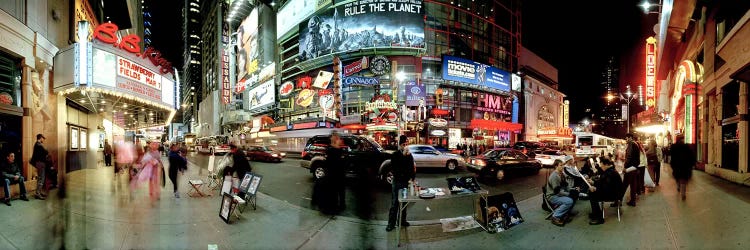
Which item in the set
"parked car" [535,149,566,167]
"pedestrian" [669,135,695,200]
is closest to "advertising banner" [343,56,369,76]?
"parked car" [535,149,566,167]

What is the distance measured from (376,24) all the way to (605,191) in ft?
112

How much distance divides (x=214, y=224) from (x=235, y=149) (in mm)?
3072

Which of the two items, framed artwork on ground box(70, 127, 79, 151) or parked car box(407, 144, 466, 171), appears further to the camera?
parked car box(407, 144, 466, 171)

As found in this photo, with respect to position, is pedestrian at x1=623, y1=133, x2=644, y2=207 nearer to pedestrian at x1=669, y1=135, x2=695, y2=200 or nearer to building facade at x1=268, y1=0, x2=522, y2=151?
pedestrian at x1=669, y1=135, x2=695, y2=200

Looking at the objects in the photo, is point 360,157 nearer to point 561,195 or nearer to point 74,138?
point 561,195

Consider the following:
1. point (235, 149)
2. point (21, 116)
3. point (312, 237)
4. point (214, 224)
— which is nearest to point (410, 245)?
point (312, 237)

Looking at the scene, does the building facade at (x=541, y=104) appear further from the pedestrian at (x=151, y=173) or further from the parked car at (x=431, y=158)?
the pedestrian at (x=151, y=173)

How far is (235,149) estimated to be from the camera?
8.81 meters

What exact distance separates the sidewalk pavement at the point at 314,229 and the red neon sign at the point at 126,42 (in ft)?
20.5

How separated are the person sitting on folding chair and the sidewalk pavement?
0.23 meters

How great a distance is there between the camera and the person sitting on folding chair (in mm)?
6180

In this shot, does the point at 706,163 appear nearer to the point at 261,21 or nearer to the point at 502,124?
the point at 502,124

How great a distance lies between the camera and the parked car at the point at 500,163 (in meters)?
14.1

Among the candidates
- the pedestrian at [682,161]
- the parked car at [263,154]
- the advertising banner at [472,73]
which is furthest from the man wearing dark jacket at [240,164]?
the advertising banner at [472,73]
